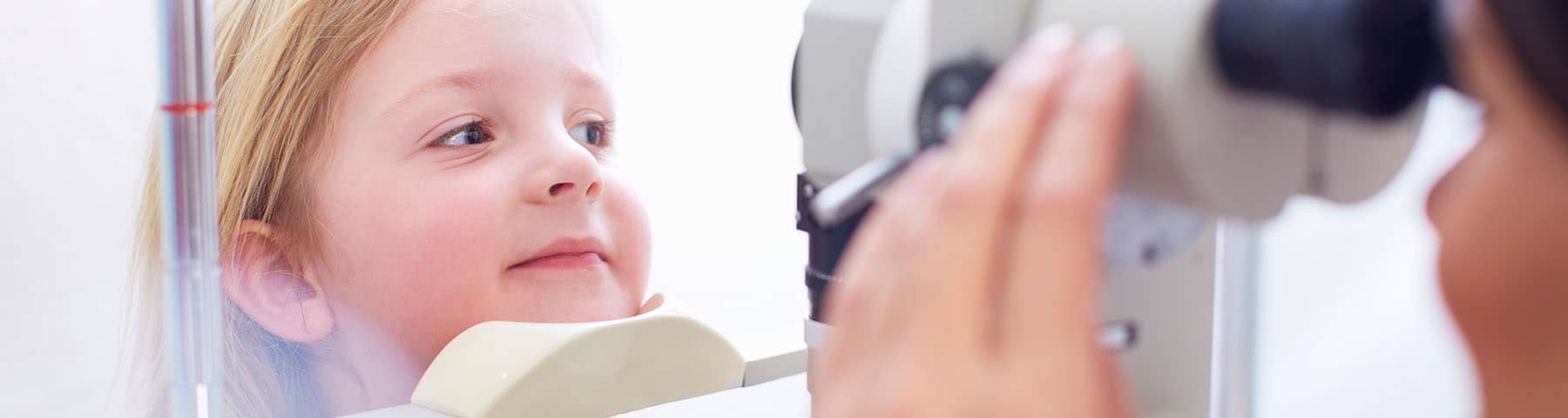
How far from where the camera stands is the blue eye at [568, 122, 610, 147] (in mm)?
1099

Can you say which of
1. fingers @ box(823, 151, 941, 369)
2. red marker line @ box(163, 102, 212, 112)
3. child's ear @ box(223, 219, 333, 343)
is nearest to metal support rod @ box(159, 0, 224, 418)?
red marker line @ box(163, 102, 212, 112)

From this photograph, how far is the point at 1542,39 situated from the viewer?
0.31 meters

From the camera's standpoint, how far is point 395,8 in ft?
3.31

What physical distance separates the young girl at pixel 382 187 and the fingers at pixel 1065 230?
678 millimetres

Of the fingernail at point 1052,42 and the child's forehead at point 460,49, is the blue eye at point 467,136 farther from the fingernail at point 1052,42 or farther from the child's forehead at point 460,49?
the fingernail at point 1052,42

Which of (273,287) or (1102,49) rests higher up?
(1102,49)

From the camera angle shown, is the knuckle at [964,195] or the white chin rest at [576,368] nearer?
the knuckle at [964,195]

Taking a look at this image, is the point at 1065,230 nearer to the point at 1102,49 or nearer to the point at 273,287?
the point at 1102,49

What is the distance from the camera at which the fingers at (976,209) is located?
39 cm

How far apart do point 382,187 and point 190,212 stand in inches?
8.8

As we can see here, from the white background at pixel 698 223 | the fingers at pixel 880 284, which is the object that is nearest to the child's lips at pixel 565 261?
the white background at pixel 698 223

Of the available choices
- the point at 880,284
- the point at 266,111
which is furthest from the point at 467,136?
the point at 880,284

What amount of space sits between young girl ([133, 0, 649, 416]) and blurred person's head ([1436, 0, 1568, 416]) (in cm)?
74

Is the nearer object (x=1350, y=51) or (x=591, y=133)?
(x=1350, y=51)
